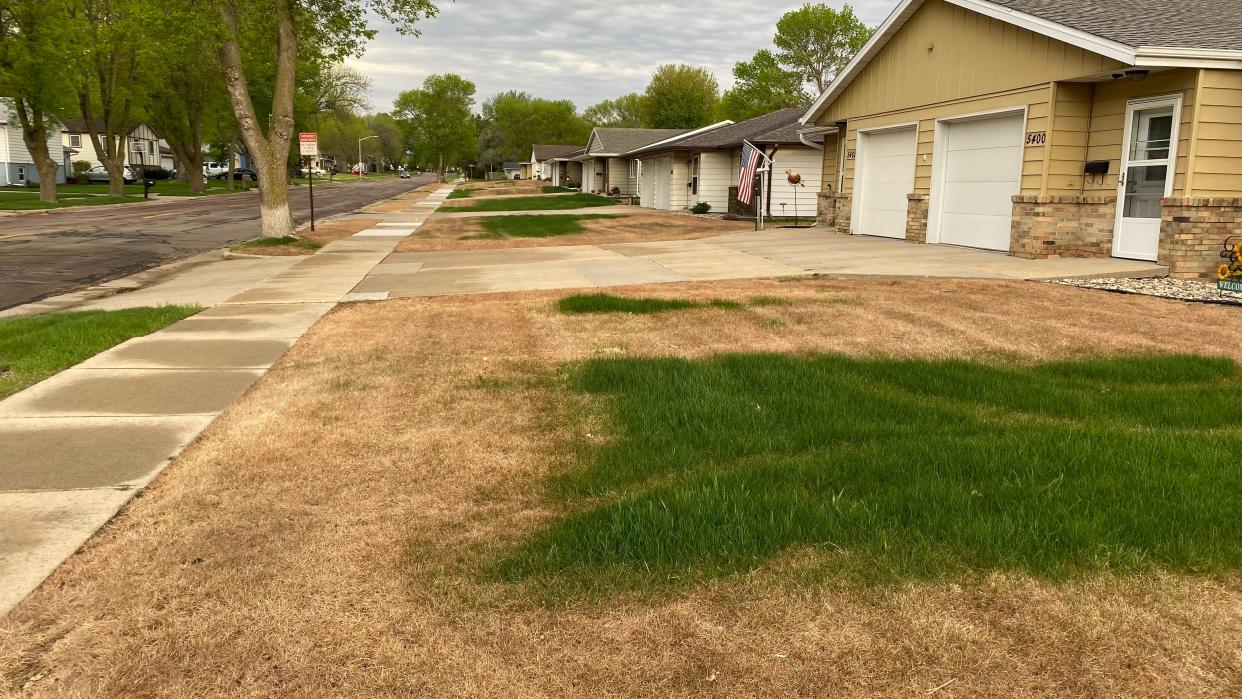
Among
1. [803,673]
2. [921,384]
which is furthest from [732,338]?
[803,673]

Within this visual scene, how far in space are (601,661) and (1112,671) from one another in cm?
166

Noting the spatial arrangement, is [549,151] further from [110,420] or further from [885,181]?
[110,420]

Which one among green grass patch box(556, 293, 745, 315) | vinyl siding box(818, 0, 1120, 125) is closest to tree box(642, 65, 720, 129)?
vinyl siding box(818, 0, 1120, 125)

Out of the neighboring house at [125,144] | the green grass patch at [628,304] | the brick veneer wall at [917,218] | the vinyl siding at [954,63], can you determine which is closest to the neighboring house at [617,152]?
the vinyl siding at [954,63]

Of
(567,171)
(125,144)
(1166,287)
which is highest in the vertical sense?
(125,144)

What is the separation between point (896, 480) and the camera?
14.2ft

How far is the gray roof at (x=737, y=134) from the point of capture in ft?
108

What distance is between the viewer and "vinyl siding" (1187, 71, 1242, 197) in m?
12.5

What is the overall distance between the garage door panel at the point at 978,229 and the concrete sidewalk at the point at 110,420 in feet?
40.3

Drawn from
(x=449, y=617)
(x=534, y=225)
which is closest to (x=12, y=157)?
(x=534, y=225)

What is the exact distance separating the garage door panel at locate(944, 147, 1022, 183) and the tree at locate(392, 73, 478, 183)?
315 feet

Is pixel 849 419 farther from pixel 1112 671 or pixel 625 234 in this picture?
pixel 625 234

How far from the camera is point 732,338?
8453 mm

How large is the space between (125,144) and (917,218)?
288ft
